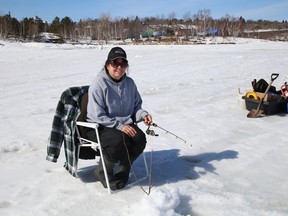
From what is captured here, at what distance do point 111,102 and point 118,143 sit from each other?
45cm

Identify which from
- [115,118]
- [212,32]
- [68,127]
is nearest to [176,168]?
[115,118]

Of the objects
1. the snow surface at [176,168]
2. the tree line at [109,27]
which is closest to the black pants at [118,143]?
the snow surface at [176,168]

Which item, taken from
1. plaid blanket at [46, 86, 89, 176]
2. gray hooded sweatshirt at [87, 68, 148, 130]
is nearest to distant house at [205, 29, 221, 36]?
gray hooded sweatshirt at [87, 68, 148, 130]

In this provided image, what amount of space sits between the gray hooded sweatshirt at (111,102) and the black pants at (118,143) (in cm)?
8

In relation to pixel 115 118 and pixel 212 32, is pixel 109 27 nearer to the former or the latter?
pixel 212 32

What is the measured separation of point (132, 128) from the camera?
3.24 m

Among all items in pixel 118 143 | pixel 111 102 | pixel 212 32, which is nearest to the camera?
pixel 118 143

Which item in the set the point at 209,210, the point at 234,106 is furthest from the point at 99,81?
the point at 234,106

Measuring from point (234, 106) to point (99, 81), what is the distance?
486 cm

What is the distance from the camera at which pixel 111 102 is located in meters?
3.39

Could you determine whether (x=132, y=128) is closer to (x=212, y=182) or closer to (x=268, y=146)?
(x=212, y=182)

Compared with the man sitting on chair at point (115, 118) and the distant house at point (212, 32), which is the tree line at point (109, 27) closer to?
the distant house at point (212, 32)

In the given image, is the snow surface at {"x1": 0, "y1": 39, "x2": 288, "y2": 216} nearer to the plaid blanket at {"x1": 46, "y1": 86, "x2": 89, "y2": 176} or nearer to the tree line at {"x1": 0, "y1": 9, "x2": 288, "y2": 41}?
the plaid blanket at {"x1": 46, "y1": 86, "x2": 89, "y2": 176}

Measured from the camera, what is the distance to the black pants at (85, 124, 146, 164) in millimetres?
3199
